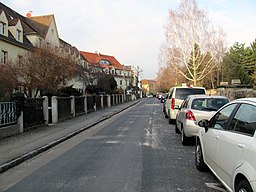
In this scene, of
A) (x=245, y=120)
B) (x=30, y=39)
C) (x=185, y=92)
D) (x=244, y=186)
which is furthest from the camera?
(x=30, y=39)

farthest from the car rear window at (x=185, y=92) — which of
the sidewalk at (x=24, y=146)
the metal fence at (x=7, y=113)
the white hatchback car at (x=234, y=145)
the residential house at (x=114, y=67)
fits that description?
the residential house at (x=114, y=67)

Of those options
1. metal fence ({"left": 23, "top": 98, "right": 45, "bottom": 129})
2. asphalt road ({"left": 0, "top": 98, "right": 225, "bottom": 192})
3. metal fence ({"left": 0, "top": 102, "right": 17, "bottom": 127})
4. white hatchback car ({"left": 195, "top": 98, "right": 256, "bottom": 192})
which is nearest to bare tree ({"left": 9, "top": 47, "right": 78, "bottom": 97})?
metal fence ({"left": 23, "top": 98, "right": 45, "bottom": 129})

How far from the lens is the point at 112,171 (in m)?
6.50

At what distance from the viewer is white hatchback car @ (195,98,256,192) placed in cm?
350

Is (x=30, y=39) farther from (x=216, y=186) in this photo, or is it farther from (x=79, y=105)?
(x=216, y=186)

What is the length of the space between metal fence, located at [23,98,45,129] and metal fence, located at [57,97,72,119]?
2719mm

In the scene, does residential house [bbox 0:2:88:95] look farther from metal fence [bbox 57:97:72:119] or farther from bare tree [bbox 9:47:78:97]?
metal fence [bbox 57:97:72:119]

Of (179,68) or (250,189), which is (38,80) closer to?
(250,189)

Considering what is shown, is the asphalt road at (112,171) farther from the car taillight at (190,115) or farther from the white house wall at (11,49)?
the white house wall at (11,49)

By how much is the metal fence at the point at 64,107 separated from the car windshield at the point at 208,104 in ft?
35.0

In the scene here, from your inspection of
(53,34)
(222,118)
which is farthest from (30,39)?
(222,118)

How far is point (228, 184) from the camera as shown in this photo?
13.9 feet

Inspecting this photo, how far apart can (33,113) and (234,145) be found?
39.5 ft

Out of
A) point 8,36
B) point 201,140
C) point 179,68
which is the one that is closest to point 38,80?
point 8,36
